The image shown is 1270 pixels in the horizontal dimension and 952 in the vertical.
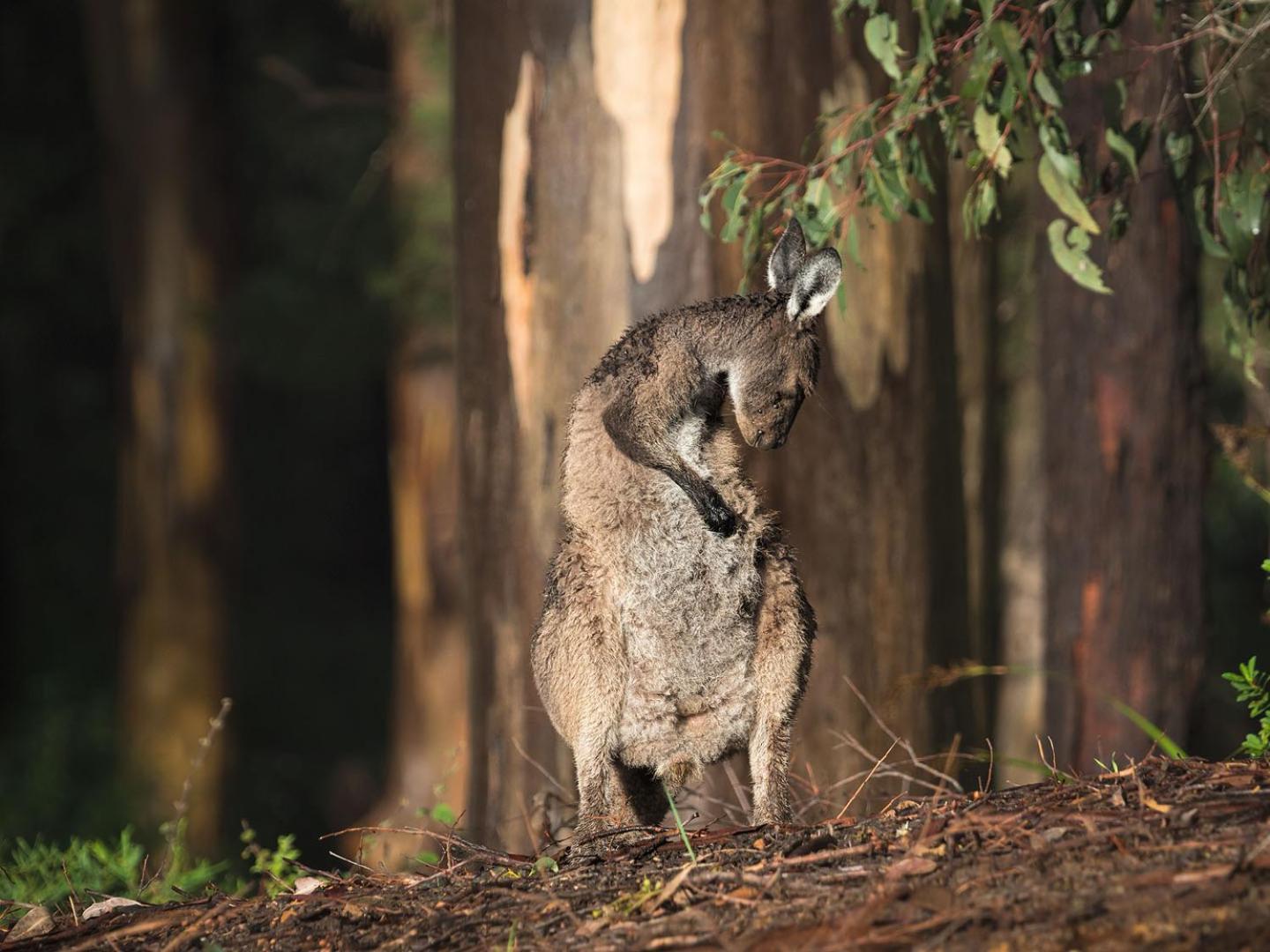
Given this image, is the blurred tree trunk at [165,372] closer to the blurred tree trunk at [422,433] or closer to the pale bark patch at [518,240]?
the blurred tree trunk at [422,433]

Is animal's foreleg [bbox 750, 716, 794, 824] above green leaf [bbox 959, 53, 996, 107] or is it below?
below

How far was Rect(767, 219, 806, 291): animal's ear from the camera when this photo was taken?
12.8 ft

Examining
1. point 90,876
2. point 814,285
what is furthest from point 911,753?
point 90,876

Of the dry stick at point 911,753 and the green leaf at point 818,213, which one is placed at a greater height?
the green leaf at point 818,213

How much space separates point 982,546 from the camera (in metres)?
7.55

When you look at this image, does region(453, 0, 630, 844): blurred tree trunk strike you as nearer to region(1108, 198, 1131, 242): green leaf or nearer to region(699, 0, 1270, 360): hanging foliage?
region(699, 0, 1270, 360): hanging foliage

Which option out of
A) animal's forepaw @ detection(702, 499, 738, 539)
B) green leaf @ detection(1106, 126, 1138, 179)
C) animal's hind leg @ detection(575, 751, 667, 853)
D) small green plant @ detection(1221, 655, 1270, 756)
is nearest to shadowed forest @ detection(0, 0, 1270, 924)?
green leaf @ detection(1106, 126, 1138, 179)

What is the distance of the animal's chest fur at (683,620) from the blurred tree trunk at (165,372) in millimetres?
10324

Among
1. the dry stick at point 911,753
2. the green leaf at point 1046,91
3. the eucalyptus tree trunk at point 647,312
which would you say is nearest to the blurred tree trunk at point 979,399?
the eucalyptus tree trunk at point 647,312

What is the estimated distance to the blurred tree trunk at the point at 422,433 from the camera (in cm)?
1320

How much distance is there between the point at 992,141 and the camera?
4.50 m

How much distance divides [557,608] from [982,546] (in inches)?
156

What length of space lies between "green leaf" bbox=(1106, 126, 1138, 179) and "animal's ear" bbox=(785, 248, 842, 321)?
1.35 m

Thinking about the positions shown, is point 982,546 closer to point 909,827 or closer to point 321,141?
point 909,827
